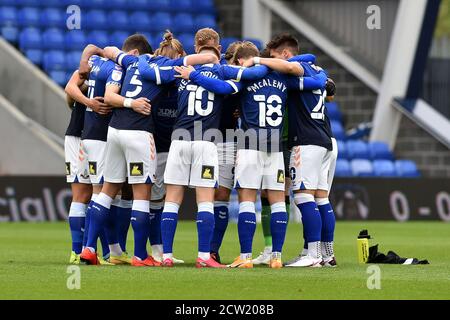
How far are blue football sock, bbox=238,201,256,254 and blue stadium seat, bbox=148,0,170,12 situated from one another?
1620cm

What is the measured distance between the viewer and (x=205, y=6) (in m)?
27.0

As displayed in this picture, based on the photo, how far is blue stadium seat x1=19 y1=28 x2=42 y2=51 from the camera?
24094 millimetres

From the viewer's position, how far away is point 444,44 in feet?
107

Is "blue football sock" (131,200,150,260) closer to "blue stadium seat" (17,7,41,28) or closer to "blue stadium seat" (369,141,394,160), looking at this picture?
"blue stadium seat" (369,141,394,160)

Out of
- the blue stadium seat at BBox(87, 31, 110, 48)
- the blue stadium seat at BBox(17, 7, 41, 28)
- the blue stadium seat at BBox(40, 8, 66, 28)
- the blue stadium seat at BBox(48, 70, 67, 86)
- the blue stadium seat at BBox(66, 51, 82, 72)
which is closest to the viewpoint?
the blue stadium seat at BBox(48, 70, 67, 86)

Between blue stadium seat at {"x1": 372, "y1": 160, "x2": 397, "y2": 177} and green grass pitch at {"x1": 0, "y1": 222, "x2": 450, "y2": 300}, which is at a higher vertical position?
green grass pitch at {"x1": 0, "y1": 222, "x2": 450, "y2": 300}

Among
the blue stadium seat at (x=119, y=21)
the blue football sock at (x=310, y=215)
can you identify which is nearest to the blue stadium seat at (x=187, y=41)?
the blue stadium seat at (x=119, y=21)

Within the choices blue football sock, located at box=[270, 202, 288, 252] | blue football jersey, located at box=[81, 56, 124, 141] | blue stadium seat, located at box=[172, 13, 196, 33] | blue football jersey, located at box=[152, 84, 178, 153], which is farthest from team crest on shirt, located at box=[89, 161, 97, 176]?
blue stadium seat, located at box=[172, 13, 196, 33]

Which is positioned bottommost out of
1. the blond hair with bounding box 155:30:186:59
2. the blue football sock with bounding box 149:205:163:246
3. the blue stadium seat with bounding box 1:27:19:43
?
the blue football sock with bounding box 149:205:163:246

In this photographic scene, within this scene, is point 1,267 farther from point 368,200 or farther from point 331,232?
point 368,200

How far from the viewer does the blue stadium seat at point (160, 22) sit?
2585cm

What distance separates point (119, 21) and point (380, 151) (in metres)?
6.35

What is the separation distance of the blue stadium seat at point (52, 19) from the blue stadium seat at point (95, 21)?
0.46 metres
